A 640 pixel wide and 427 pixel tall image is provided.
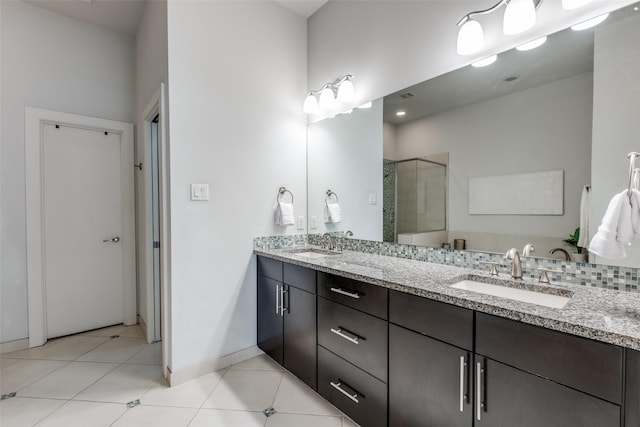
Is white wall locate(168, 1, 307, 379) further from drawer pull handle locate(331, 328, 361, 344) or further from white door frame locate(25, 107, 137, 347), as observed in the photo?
white door frame locate(25, 107, 137, 347)

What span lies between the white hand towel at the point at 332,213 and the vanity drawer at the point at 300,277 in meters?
0.66

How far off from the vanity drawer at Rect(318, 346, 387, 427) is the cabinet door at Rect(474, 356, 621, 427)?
1.62ft

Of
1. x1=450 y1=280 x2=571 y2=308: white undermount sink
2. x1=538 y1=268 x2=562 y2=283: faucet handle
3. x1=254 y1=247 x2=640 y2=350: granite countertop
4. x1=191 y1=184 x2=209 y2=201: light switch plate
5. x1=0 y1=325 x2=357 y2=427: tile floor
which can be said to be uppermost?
x1=191 y1=184 x2=209 y2=201: light switch plate

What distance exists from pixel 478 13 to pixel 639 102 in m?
0.82

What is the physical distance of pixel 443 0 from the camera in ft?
5.72

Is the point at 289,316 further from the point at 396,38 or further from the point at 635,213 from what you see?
the point at 396,38

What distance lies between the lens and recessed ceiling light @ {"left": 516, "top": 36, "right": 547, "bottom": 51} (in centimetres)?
141

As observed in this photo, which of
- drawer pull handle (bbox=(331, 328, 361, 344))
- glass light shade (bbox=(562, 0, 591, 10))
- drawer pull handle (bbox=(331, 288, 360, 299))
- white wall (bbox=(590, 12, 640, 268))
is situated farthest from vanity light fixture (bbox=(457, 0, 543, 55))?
drawer pull handle (bbox=(331, 328, 361, 344))

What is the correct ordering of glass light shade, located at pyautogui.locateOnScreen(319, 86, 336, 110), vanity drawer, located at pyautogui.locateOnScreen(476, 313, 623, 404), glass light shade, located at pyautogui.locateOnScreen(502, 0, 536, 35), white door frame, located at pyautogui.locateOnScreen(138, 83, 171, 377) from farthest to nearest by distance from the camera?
glass light shade, located at pyautogui.locateOnScreen(319, 86, 336, 110) → white door frame, located at pyautogui.locateOnScreen(138, 83, 171, 377) → glass light shade, located at pyautogui.locateOnScreen(502, 0, 536, 35) → vanity drawer, located at pyautogui.locateOnScreen(476, 313, 623, 404)

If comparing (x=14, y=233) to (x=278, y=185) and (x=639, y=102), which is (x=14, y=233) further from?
(x=639, y=102)

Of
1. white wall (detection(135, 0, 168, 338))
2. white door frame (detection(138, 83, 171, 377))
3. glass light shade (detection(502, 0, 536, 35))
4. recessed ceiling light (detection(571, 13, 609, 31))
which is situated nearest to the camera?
recessed ceiling light (detection(571, 13, 609, 31))

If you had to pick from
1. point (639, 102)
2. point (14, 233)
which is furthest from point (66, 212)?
point (639, 102)

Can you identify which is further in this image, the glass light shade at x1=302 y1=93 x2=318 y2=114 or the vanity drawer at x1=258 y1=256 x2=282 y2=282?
the glass light shade at x1=302 y1=93 x2=318 y2=114

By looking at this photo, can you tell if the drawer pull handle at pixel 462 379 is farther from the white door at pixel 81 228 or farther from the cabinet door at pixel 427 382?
the white door at pixel 81 228
